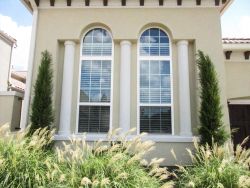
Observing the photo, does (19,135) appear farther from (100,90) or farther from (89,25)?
(89,25)

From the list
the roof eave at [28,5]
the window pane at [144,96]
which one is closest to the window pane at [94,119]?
the window pane at [144,96]

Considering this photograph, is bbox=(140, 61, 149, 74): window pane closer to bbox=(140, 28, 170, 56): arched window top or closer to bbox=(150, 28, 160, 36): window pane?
bbox=(140, 28, 170, 56): arched window top

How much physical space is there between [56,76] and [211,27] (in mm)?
5683

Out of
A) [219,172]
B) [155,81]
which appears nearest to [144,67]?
[155,81]

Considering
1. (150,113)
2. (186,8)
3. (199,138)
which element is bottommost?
(199,138)

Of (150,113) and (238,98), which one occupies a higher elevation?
(238,98)

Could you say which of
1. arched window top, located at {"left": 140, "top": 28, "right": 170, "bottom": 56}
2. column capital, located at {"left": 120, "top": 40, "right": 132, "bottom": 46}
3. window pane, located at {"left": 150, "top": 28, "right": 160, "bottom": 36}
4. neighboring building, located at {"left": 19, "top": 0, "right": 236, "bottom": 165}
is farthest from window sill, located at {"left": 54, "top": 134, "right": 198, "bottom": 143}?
window pane, located at {"left": 150, "top": 28, "right": 160, "bottom": 36}

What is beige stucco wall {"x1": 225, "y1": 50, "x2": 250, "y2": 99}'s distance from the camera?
10.3 m

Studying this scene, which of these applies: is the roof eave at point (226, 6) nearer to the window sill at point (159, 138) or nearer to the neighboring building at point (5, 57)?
the window sill at point (159, 138)

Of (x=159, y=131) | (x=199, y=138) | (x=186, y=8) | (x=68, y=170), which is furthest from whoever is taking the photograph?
(x=186, y=8)

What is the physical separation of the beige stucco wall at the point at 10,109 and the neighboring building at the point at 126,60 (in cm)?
54

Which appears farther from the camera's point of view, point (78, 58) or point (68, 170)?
point (78, 58)

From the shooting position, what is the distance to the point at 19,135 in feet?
16.9

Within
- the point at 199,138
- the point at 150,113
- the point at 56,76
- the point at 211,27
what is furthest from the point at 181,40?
the point at 56,76
